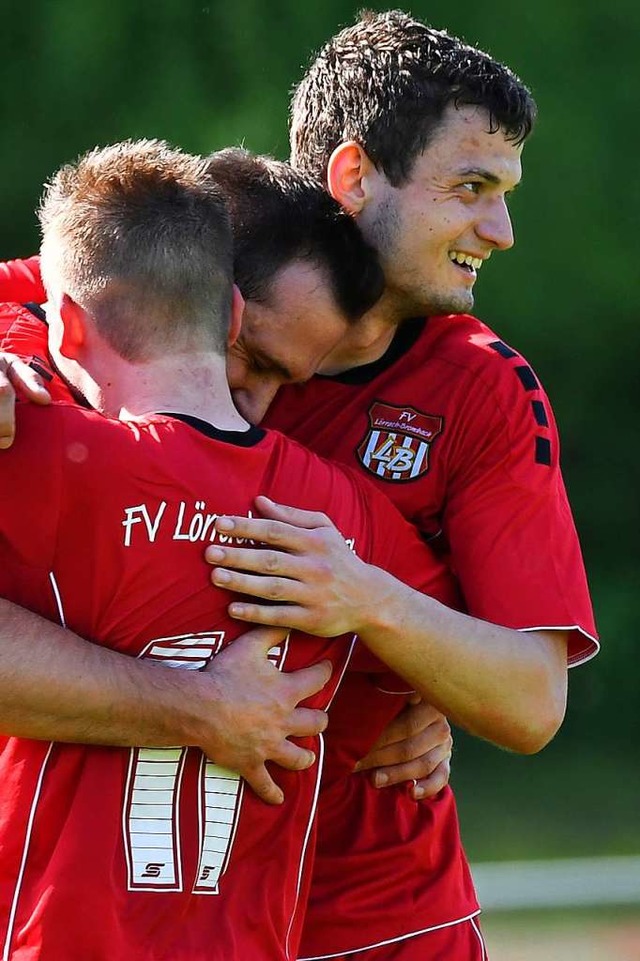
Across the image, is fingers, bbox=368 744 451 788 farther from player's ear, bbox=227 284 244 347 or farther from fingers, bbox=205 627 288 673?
player's ear, bbox=227 284 244 347

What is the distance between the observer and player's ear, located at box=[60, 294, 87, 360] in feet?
8.10

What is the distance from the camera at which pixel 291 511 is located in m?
2.50

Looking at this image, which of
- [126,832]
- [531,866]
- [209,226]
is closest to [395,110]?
[209,226]

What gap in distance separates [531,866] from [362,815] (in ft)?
16.2

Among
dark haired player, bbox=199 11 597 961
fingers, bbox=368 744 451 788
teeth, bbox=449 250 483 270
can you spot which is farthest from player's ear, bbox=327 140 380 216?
fingers, bbox=368 744 451 788

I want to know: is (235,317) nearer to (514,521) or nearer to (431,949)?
(514,521)

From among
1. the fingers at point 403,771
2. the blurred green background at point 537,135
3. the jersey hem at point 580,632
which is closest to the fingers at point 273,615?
the jersey hem at point 580,632

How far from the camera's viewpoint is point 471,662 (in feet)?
8.91

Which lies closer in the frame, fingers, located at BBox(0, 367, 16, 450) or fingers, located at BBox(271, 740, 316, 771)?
fingers, located at BBox(0, 367, 16, 450)

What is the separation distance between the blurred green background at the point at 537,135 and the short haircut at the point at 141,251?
35.2 ft

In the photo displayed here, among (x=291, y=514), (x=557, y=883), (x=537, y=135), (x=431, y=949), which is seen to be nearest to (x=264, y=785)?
(x=291, y=514)

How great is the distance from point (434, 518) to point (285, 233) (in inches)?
25.2

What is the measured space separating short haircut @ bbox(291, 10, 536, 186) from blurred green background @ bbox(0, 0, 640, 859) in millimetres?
9809

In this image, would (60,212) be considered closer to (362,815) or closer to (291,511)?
(291,511)
